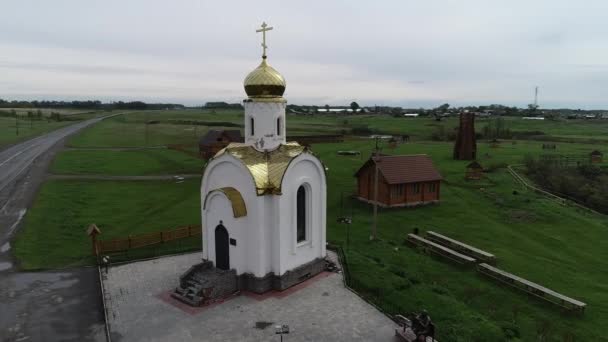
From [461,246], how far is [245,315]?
11.5 m

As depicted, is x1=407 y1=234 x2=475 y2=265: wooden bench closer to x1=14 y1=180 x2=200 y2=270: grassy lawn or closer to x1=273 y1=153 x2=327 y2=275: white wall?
A: x1=273 y1=153 x2=327 y2=275: white wall

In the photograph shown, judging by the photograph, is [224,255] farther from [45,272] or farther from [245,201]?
[45,272]

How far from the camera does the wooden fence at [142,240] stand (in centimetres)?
1889

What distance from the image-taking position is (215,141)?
48094 mm

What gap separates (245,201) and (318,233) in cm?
341

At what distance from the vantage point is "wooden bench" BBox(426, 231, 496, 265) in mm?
18969

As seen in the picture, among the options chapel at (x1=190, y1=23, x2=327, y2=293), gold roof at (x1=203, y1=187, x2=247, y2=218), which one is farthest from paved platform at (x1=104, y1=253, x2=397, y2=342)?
gold roof at (x1=203, y1=187, x2=247, y2=218)

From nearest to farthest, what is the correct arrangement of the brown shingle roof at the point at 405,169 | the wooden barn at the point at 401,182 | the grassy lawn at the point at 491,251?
1. the grassy lawn at the point at 491,251
2. the wooden barn at the point at 401,182
3. the brown shingle roof at the point at 405,169

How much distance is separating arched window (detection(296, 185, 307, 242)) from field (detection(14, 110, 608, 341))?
2562 mm

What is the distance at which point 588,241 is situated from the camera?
23469 mm

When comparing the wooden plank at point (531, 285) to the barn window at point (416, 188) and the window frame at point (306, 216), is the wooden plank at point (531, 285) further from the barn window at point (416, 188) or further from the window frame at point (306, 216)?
the barn window at point (416, 188)

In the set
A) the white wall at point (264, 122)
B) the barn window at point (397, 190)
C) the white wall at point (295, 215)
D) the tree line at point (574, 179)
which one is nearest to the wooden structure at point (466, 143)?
the tree line at point (574, 179)

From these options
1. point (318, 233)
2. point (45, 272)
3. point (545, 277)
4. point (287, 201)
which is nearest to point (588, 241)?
point (545, 277)

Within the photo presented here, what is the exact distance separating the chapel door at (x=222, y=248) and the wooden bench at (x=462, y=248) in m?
11.2
